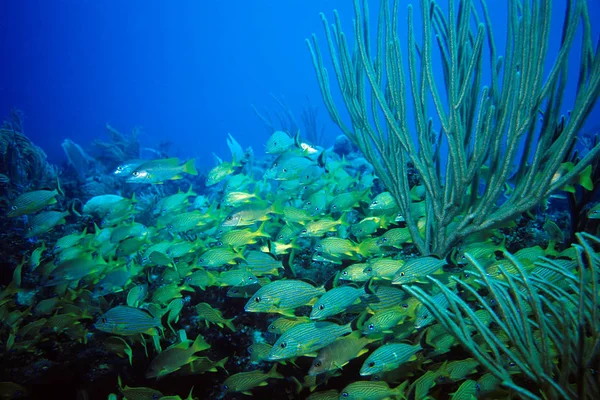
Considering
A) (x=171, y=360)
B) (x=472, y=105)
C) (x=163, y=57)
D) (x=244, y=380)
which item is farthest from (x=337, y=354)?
(x=163, y=57)

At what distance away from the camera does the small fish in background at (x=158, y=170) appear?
448 cm

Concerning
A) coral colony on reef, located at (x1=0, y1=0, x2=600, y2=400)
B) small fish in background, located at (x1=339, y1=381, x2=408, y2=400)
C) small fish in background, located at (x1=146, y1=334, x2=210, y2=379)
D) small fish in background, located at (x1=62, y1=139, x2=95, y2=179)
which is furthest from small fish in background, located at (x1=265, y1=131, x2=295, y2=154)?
small fish in background, located at (x1=62, y1=139, x2=95, y2=179)

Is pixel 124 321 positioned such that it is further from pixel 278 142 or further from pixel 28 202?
pixel 278 142

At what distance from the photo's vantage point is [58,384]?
3371 mm

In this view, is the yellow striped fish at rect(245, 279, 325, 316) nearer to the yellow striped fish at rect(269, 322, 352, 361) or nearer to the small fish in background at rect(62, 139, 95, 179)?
the yellow striped fish at rect(269, 322, 352, 361)

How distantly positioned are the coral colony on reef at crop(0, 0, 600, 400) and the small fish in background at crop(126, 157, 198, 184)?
0.03 meters

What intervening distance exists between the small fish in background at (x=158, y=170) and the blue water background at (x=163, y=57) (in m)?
93.6

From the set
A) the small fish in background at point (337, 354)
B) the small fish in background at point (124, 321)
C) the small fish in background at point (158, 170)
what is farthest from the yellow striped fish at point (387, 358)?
the small fish in background at point (158, 170)

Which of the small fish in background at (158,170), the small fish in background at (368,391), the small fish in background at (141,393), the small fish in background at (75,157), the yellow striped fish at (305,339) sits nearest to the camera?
the small fish in background at (368,391)

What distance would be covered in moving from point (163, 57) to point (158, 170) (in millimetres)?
181616

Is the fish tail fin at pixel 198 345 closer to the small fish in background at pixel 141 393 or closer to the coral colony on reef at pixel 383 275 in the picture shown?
the coral colony on reef at pixel 383 275

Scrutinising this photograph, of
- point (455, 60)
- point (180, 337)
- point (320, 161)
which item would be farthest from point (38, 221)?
point (455, 60)

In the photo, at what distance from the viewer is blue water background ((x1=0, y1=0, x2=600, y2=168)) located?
360ft

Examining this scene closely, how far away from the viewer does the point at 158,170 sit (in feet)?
15.0
